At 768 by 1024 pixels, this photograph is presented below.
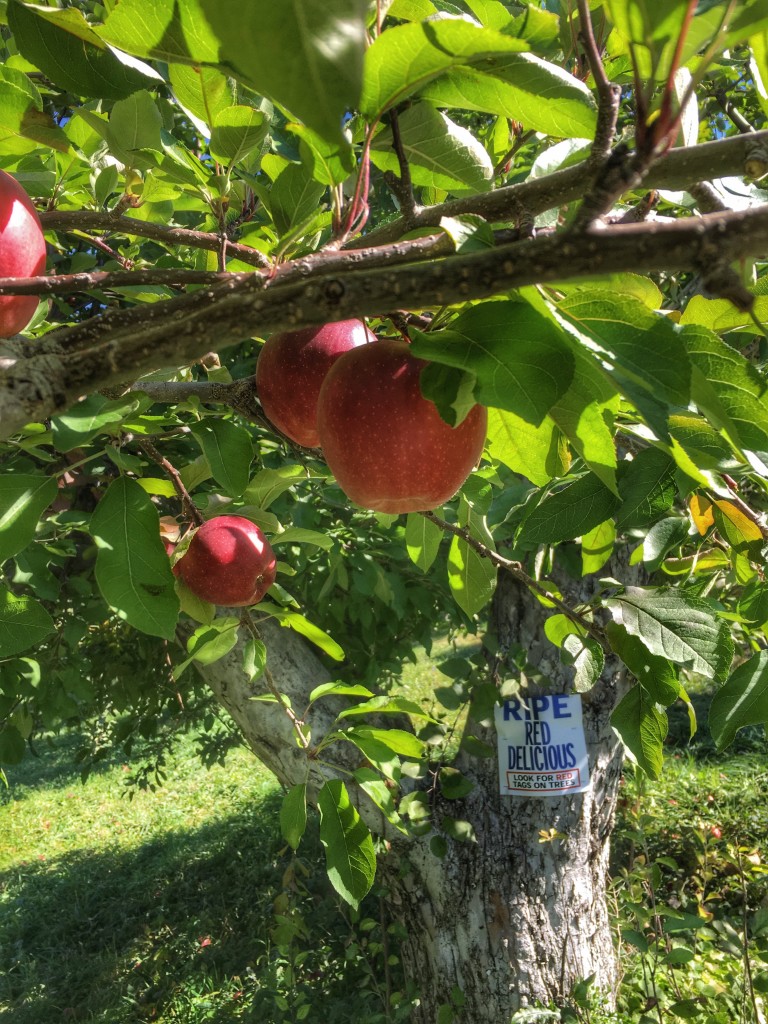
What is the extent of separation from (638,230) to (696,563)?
102 cm

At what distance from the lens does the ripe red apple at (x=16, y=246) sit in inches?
26.9

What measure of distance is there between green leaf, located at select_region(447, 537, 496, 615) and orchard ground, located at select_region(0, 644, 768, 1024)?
3.44 feet

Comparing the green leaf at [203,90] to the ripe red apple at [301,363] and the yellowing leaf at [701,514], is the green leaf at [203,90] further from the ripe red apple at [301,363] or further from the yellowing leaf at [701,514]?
the yellowing leaf at [701,514]

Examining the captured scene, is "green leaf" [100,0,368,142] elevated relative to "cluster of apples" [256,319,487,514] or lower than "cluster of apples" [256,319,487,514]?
elevated

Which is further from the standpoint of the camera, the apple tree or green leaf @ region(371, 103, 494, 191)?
green leaf @ region(371, 103, 494, 191)

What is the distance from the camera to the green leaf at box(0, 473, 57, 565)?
84 cm

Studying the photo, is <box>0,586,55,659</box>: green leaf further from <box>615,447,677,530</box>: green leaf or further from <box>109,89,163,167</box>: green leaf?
<box>615,447,677,530</box>: green leaf

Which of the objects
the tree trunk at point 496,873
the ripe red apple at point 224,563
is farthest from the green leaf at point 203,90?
the tree trunk at point 496,873

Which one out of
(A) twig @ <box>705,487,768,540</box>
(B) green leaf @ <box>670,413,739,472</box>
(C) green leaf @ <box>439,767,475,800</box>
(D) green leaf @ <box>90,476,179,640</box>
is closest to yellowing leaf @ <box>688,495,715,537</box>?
(A) twig @ <box>705,487,768,540</box>

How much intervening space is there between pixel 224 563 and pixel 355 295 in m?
0.75

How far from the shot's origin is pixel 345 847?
3.62 ft

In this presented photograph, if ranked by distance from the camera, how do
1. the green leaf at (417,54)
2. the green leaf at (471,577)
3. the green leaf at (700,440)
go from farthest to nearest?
1. the green leaf at (471,577)
2. the green leaf at (700,440)
3. the green leaf at (417,54)

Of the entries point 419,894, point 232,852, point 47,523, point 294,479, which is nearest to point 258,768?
point 232,852

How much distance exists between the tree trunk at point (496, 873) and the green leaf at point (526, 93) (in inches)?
66.2
